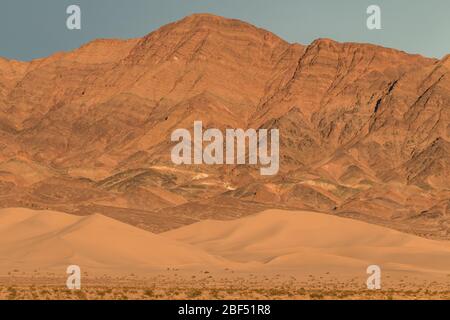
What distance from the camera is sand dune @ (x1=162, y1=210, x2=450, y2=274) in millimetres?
82125

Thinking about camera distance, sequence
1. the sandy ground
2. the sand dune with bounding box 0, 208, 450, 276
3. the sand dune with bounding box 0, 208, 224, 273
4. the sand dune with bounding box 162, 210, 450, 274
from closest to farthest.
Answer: the sandy ground, the sand dune with bounding box 0, 208, 224, 273, the sand dune with bounding box 0, 208, 450, 276, the sand dune with bounding box 162, 210, 450, 274

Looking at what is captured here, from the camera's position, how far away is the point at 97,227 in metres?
82.2

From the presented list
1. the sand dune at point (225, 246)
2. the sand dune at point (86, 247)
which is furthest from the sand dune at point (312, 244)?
the sand dune at point (86, 247)

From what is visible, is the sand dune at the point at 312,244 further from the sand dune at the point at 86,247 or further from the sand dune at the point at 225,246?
the sand dune at the point at 86,247

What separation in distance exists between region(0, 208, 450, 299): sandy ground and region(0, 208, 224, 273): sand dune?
0.10 m

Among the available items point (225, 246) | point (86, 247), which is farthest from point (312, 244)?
point (86, 247)

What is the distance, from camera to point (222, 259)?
8356 centimetres

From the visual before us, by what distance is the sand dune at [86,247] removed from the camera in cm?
7425

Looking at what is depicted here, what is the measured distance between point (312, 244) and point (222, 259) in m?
14.6

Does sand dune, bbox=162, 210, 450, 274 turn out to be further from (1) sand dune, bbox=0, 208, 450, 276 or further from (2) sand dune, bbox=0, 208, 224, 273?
(2) sand dune, bbox=0, 208, 224, 273

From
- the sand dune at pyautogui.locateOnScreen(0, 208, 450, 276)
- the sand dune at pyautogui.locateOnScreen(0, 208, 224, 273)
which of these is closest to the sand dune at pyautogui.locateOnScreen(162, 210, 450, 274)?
the sand dune at pyautogui.locateOnScreen(0, 208, 450, 276)
